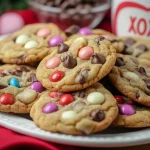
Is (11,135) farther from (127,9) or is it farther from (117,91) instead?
(127,9)

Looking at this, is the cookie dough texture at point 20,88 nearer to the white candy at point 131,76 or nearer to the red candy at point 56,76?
the red candy at point 56,76

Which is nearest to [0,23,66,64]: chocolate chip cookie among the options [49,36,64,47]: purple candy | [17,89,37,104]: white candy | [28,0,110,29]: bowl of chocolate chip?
[49,36,64,47]: purple candy

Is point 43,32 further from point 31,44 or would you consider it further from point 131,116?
point 131,116

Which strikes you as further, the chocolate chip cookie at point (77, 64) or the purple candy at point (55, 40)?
the purple candy at point (55, 40)

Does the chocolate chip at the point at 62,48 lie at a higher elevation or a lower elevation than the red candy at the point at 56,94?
higher

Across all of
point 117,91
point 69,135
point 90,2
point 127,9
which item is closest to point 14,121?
point 69,135

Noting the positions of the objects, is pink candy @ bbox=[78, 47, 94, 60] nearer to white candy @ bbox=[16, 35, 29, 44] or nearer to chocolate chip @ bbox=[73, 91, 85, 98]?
chocolate chip @ bbox=[73, 91, 85, 98]

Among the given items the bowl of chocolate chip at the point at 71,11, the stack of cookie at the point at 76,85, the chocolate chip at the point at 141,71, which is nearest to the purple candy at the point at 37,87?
the stack of cookie at the point at 76,85

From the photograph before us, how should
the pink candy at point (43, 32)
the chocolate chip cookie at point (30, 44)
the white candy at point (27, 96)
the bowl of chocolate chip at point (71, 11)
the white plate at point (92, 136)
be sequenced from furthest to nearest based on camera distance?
the bowl of chocolate chip at point (71, 11), the pink candy at point (43, 32), the chocolate chip cookie at point (30, 44), the white candy at point (27, 96), the white plate at point (92, 136)
